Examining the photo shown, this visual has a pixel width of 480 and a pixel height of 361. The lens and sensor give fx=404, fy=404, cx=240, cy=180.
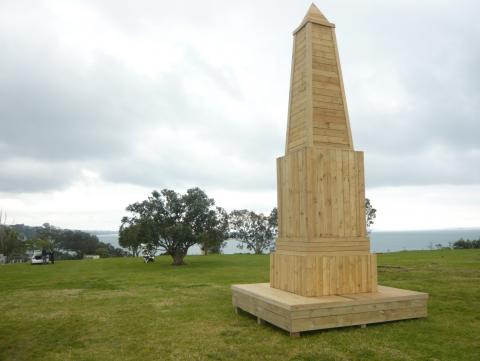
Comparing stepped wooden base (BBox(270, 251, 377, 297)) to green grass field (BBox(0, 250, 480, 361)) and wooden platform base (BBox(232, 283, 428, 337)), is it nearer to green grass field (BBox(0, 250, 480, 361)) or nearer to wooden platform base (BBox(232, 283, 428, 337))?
wooden platform base (BBox(232, 283, 428, 337))

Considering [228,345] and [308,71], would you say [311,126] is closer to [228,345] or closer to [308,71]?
[308,71]

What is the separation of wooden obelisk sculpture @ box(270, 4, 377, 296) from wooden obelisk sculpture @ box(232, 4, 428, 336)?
0.02 metres

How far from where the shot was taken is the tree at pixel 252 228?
141 feet

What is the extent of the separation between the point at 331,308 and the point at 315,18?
6.02m

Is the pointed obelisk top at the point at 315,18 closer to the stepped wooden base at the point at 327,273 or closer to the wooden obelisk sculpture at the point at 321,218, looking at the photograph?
the wooden obelisk sculpture at the point at 321,218

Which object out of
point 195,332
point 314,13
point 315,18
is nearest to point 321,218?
point 195,332

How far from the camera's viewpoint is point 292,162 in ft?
27.6

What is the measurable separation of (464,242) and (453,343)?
1291 inches

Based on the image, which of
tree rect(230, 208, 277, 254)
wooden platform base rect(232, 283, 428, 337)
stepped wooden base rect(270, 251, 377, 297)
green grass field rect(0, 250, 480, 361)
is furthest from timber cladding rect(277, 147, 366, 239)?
tree rect(230, 208, 277, 254)

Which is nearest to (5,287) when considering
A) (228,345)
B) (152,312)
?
(152,312)

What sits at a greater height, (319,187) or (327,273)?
(319,187)

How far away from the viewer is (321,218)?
788 cm

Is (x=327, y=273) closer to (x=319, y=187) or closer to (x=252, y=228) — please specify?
(x=319, y=187)

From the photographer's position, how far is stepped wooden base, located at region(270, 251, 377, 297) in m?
7.46
